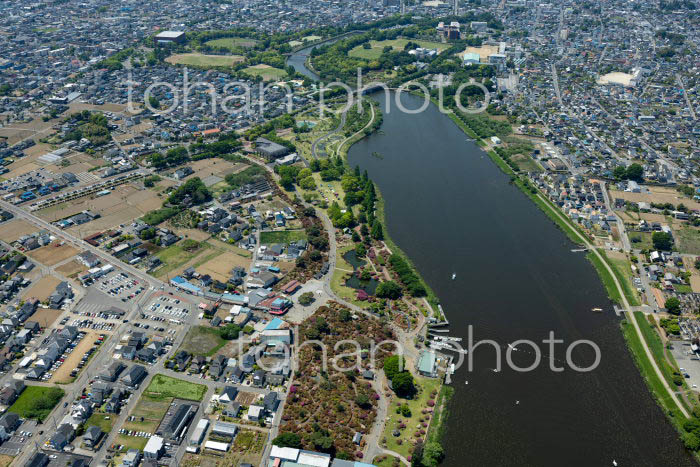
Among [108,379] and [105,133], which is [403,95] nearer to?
[105,133]

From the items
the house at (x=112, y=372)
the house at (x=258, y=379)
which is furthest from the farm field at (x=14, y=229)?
the house at (x=258, y=379)

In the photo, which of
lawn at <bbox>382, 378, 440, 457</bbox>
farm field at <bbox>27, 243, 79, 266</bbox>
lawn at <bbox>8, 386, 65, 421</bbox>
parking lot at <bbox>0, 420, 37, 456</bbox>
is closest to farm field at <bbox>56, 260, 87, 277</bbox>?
farm field at <bbox>27, 243, 79, 266</bbox>

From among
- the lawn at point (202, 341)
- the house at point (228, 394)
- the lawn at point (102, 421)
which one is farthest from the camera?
the lawn at point (202, 341)

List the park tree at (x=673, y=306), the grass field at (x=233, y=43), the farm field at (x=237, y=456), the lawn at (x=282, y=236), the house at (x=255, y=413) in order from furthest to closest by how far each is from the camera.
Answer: the grass field at (x=233, y=43)
the lawn at (x=282, y=236)
the park tree at (x=673, y=306)
the house at (x=255, y=413)
the farm field at (x=237, y=456)

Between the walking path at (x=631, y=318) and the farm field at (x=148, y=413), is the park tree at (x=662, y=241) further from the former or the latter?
the farm field at (x=148, y=413)

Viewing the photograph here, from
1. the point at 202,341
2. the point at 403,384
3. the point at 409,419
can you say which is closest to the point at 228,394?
the point at 202,341

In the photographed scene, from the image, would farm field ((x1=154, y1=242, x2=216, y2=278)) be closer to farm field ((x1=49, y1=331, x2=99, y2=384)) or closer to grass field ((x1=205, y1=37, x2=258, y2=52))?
farm field ((x1=49, y1=331, x2=99, y2=384))
